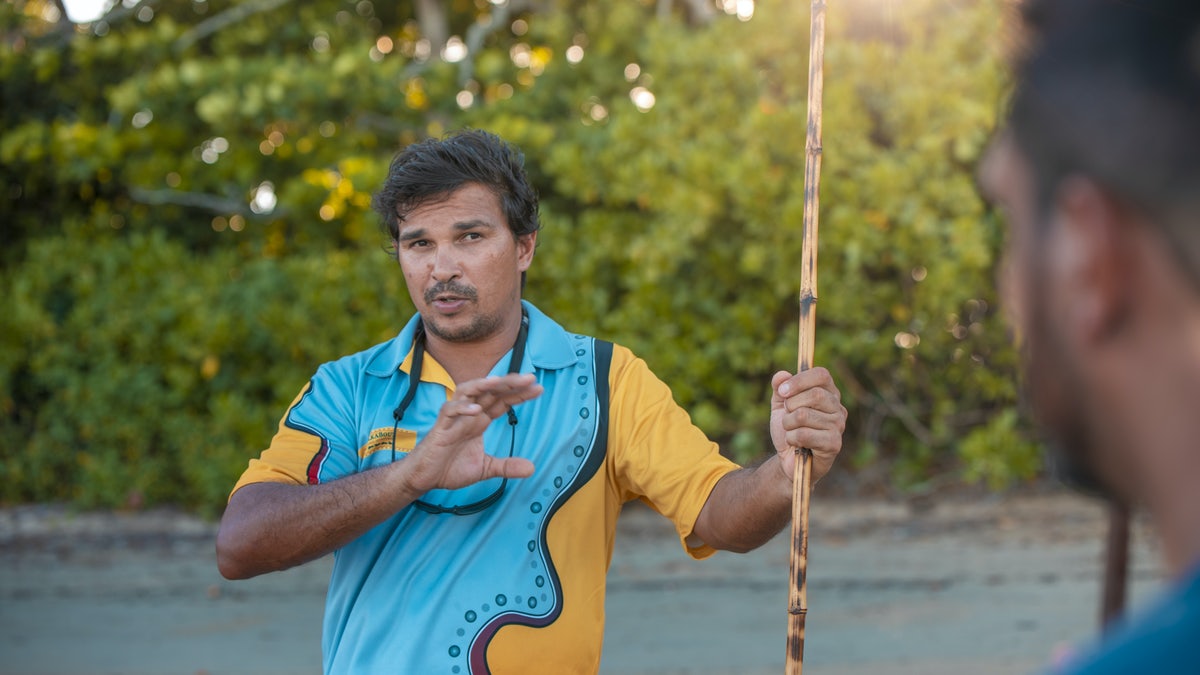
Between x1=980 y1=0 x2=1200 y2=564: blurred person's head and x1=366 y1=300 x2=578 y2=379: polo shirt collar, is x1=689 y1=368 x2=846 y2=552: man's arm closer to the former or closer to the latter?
x1=366 y1=300 x2=578 y2=379: polo shirt collar

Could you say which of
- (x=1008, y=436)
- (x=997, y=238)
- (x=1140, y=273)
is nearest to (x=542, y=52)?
(x=997, y=238)

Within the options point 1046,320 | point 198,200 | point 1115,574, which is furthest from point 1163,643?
point 198,200

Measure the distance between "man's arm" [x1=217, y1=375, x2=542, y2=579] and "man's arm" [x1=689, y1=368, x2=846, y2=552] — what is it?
0.50 metres

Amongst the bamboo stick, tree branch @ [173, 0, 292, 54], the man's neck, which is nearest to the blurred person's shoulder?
the bamboo stick

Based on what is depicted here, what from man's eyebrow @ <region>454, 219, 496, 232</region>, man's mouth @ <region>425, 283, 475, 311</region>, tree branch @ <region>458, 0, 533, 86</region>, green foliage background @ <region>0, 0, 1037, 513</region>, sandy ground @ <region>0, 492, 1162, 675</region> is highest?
tree branch @ <region>458, 0, 533, 86</region>

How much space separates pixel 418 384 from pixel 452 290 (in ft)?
0.75

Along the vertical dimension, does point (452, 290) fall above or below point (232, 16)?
below

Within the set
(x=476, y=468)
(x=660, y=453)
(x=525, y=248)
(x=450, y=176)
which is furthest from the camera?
(x=525, y=248)

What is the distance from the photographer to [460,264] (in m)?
2.82

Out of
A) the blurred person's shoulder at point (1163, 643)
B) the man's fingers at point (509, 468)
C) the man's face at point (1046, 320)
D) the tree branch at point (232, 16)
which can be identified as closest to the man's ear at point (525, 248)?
the man's fingers at point (509, 468)

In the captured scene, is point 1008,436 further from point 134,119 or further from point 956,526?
point 134,119

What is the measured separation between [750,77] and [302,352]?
337 centimetres

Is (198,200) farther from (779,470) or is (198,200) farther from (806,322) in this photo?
(806,322)

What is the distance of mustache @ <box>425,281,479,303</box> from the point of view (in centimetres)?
281
